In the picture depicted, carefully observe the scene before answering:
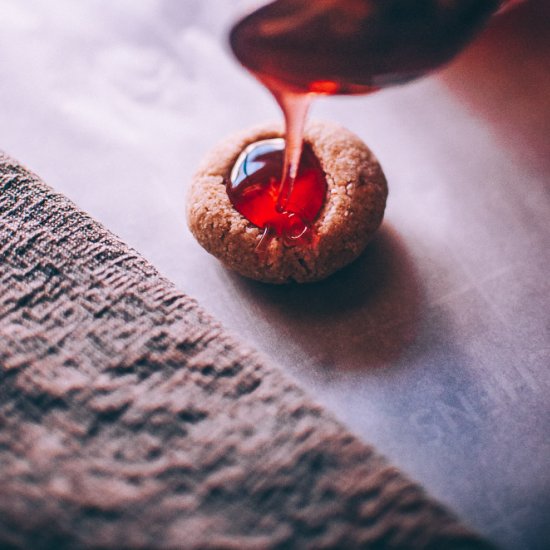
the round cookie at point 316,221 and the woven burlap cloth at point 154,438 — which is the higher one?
the round cookie at point 316,221

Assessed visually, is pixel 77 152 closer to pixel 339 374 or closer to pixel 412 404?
pixel 339 374

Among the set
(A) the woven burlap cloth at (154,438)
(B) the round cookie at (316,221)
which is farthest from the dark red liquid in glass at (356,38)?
(A) the woven burlap cloth at (154,438)

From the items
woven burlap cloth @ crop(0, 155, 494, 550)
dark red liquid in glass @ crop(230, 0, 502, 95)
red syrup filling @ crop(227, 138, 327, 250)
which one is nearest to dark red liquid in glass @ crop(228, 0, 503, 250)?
dark red liquid in glass @ crop(230, 0, 502, 95)

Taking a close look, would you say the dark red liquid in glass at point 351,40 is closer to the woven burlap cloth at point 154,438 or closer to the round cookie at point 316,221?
the round cookie at point 316,221

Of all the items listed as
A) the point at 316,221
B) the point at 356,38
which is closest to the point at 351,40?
the point at 356,38

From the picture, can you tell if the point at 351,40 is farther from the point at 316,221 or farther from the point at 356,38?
the point at 316,221

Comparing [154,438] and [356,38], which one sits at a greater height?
[356,38]

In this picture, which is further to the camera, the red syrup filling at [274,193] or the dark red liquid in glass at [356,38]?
the red syrup filling at [274,193]
